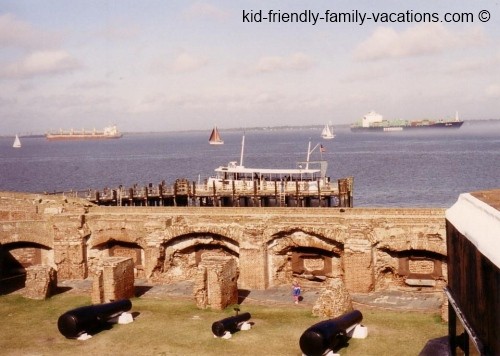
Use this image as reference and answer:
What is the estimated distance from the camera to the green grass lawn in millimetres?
15359

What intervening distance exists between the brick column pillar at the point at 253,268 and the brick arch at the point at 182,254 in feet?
3.94

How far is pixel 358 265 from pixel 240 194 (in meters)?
19.4

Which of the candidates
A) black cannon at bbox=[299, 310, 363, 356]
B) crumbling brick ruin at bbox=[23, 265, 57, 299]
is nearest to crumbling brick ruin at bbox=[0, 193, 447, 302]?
crumbling brick ruin at bbox=[23, 265, 57, 299]

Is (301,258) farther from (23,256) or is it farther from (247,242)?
(23,256)

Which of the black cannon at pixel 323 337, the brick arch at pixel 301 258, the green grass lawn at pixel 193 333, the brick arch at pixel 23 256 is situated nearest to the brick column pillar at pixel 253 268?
the brick arch at pixel 301 258

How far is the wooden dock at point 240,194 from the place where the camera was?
122 ft

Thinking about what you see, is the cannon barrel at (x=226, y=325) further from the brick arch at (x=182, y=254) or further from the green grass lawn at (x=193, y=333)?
the brick arch at (x=182, y=254)

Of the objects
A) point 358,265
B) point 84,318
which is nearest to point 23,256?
point 84,318

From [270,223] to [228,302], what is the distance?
381 centimetres

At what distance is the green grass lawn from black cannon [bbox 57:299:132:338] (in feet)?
0.98

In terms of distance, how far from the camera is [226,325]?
16234mm

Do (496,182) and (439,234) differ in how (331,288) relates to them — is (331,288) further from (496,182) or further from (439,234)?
(496,182)

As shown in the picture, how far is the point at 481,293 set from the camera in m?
5.91

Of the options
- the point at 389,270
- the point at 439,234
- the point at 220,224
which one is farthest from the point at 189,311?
the point at 439,234
